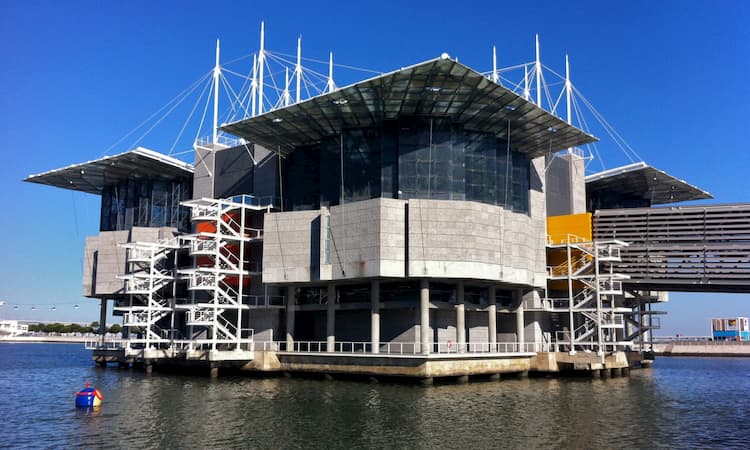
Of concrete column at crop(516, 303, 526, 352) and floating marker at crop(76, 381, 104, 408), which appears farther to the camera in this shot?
concrete column at crop(516, 303, 526, 352)

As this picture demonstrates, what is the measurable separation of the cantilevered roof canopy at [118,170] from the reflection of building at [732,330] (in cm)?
15251

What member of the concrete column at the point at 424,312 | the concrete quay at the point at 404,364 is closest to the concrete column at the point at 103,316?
the concrete quay at the point at 404,364

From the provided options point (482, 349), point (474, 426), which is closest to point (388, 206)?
point (482, 349)

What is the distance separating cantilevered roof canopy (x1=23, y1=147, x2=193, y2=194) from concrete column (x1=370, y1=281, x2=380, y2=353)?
34.0 metres

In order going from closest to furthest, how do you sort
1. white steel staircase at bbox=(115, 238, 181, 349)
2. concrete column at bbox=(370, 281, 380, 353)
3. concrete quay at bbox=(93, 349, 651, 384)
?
1. concrete quay at bbox=(93, 349, 651, 384)
2. concrete column at bbox=(370, 281, 380, 353)
3. white steel staircase at bbox=(115, 238, 181, 349)

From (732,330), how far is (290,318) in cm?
15477

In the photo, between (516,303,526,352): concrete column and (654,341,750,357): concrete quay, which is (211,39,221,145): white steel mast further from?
(654,341,750,357): concrete quay

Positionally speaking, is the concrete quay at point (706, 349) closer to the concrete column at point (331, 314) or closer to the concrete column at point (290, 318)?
the concrete column at point (331, 314)

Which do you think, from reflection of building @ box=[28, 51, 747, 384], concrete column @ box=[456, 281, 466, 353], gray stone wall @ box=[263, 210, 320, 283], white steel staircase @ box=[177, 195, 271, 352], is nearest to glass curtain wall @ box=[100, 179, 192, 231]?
reflection of building @ box=[28, 51, 747, 384]

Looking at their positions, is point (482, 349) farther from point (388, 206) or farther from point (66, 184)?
point (66, 184)

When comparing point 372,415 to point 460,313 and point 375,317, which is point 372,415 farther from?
point 460,313

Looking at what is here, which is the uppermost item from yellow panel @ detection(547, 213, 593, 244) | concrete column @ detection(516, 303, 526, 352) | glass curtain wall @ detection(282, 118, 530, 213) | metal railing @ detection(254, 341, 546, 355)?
glass curtain wall @ detection(282, 118, 530, 213)

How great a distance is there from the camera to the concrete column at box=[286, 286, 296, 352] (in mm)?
65188

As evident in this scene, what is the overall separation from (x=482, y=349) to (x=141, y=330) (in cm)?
3953
